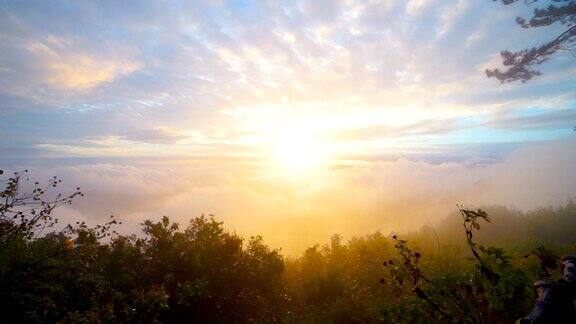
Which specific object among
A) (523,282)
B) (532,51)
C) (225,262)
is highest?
(532,51)

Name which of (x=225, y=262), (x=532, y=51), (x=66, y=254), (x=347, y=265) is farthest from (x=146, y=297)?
(x=532, y=51)

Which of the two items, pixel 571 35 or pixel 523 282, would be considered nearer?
pixel 523 282

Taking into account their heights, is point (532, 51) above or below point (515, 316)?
above

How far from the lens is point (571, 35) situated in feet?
53.0

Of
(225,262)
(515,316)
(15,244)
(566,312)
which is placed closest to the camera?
(566,312)

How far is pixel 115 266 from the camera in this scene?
858 cm

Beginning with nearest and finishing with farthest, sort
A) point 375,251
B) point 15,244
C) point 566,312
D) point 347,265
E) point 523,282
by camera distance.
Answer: point 566,312 → point 523,282 → point 15,244 → point 347,265 → point 375,251

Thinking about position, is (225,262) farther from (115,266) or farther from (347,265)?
(347,265)

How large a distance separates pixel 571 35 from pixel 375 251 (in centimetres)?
1336

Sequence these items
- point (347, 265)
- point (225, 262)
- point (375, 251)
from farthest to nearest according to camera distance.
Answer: point (375, 251) < point (347, 265) < point (225, 262)

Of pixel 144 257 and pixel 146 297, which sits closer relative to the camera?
pixel 146 297

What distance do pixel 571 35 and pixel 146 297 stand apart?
20007 mm

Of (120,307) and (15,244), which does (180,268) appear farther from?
(15,244)

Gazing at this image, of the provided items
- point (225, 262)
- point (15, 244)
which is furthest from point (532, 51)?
point (15, 244)
